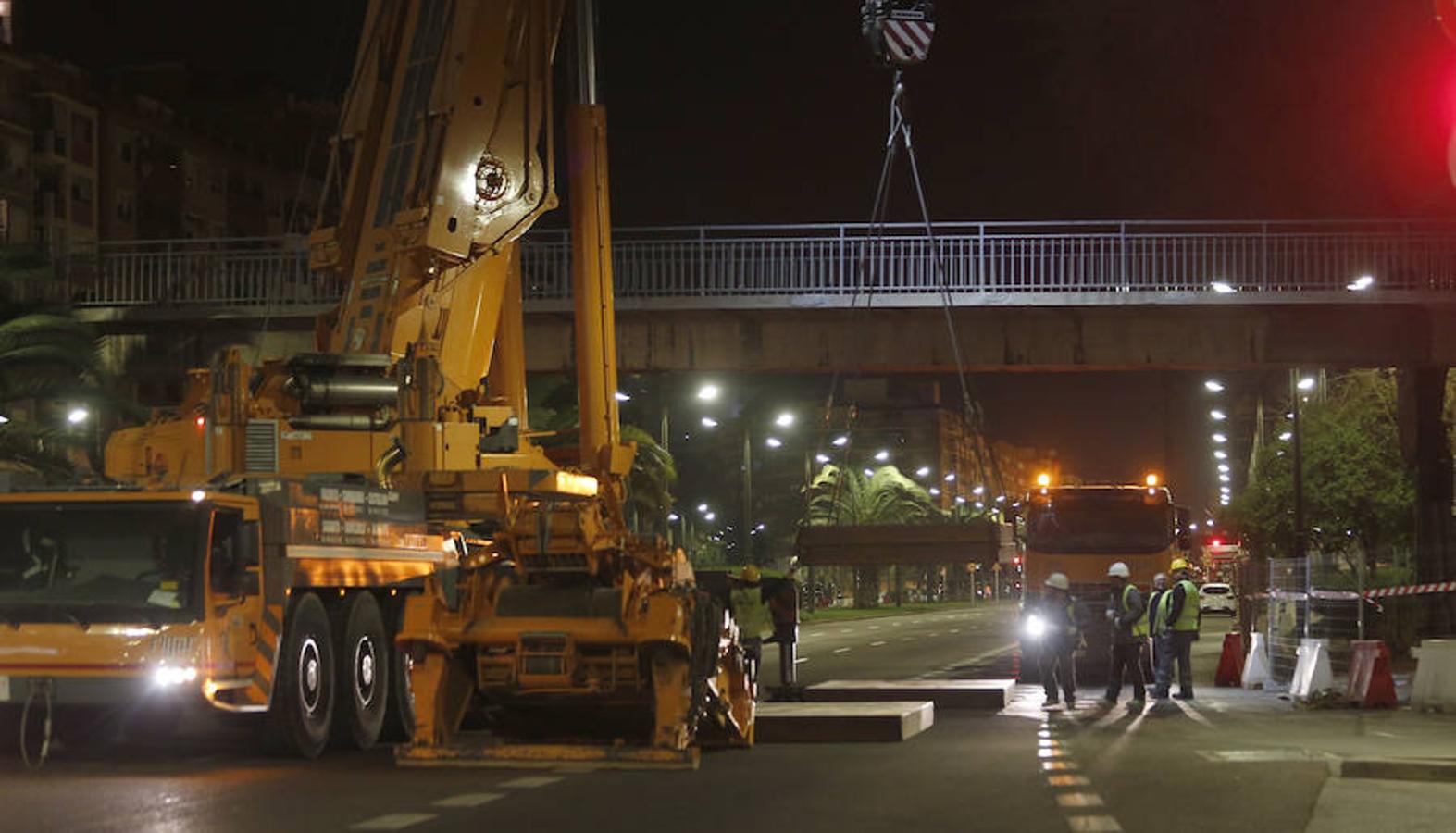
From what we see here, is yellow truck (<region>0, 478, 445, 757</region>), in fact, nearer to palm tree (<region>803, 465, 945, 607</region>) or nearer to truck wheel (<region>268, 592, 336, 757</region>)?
truck wheel (<region>268, 592, 336, 757</region>)

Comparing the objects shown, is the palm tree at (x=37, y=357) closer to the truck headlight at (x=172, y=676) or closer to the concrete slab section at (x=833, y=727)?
the concrete slab section at (x=833, y=727)

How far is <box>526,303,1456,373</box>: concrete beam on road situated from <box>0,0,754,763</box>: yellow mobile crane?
1361 cm

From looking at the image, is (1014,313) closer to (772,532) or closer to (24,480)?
(24,480)

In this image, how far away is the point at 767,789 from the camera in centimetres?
1416

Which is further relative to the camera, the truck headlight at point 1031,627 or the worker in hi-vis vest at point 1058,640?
the truck headlight at point 1031,627

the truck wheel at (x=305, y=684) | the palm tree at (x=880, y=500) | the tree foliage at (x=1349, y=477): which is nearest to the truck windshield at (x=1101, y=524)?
the truck wheel at (x=305, y=684)

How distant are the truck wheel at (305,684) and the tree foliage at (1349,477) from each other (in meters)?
41.4

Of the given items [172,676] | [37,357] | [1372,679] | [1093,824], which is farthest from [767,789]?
[37,357]

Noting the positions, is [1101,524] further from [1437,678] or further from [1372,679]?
[1437,678]

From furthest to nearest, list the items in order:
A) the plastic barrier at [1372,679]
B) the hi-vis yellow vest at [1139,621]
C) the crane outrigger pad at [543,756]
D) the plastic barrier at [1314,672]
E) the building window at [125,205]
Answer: the building window at [125,205] < the hi-vis yellow vest at [1139,621] < the plastic barrier at [1314,672] < the plastic barrier at [1372,679] < the crane outrigger pad at [543,756]

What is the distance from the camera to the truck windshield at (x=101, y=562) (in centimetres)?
1620

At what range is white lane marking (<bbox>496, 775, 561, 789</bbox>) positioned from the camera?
571 inches

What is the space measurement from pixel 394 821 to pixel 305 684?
5520 millimetres

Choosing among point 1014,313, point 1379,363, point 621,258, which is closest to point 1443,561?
point 1379,363
